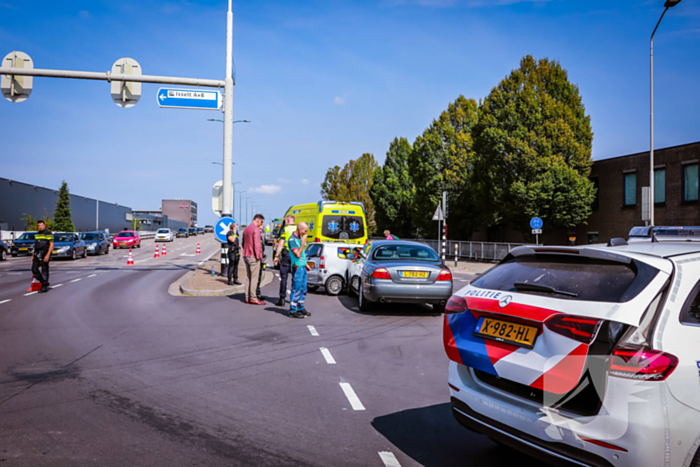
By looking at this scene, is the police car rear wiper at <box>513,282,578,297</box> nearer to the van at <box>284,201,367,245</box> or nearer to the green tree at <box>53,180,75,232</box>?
the van at <box>284,201,367,245</box>

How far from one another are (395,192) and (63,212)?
42.7m

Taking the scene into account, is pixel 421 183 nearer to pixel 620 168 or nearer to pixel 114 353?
pixel 620 168

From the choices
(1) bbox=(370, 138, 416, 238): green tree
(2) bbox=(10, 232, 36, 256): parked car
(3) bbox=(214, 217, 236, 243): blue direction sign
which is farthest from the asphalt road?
(1) bbox=(370, 138, 416, 238): green tree

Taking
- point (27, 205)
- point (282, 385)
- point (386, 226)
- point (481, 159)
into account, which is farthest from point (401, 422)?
point (27, 205)

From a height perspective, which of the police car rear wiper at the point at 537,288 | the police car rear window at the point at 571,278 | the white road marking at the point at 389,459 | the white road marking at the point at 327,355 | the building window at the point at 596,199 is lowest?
the white road marking at the point at 327,355

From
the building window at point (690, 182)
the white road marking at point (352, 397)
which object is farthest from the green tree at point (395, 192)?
the white road marking at point (352, 397)

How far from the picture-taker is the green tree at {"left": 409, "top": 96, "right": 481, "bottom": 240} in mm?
38938

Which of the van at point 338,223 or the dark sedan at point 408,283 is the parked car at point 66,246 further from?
the dark sedan at point 408,283

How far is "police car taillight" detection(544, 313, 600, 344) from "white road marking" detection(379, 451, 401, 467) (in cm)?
147

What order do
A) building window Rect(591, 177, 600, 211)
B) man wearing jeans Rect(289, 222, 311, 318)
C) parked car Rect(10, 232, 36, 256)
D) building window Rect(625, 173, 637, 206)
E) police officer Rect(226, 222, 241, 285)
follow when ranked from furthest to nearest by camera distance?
parked car Rect(10, 232, 36, 256)
building window Rect(591, 177, 600, 211)
building window Rect(625, 173, 637, 206)
police officer Rect(226, 222, 241, 285)
man wearing jeans Rect(289, 222, 311, 318)

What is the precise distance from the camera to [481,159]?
108 ft

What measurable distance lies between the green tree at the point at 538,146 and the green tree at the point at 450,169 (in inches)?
244

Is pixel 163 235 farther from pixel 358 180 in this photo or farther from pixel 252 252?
pixel 252 252

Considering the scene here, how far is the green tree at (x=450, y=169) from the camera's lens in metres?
38.9
